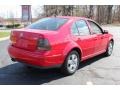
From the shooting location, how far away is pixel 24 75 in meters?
7.02

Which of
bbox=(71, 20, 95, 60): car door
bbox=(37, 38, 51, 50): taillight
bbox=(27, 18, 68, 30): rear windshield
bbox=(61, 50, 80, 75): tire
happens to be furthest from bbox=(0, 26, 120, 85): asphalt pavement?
bbox=(27, 18, 68, 30): rear windshield

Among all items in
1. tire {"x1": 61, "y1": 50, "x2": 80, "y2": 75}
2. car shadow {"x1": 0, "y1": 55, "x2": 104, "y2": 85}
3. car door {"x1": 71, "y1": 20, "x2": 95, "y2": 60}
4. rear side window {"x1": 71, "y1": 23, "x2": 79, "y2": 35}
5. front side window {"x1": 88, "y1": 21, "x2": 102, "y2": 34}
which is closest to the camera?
car shadow {"x1": 0, "y1": 55, "x2": 104, "y2": 85}

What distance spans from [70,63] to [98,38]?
6.36ft

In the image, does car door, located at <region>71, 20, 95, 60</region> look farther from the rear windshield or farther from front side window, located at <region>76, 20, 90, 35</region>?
the rear windshield

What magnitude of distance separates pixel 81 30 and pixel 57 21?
0.79 metres

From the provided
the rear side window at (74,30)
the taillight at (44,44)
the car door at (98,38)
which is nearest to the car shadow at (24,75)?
the taillight at (44,44)

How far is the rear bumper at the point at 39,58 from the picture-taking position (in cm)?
629

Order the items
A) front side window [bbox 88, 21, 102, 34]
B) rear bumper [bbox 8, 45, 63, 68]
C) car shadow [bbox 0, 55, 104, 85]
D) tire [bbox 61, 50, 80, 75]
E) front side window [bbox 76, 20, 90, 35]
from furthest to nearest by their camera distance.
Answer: front side window [bbox 88, 21, 102, 34]
front side window [bbox 76, 20, 90, 35]
tire [bbox 61, 50, 80, 75]
car shadow [bbox 0, 55, 104, 85]
rear bumper [bbox 8, 45, 63, 68]

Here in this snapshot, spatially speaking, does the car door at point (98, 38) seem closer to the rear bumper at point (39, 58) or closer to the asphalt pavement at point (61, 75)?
the asphalt pavement at point (61, 75)

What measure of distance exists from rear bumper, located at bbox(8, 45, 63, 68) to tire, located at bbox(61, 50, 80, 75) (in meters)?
0.28

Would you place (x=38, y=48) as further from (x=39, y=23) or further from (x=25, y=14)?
(x=25, y=14)

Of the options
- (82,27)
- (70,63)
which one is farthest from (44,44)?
(82,27)

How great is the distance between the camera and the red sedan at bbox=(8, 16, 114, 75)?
20.9ft

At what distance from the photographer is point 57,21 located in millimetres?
7465
